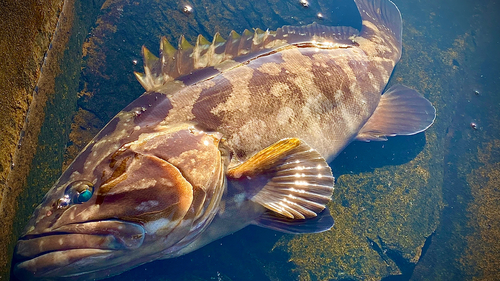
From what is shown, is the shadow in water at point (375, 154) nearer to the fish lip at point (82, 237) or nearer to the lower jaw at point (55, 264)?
the fish lip at point (82, 237)

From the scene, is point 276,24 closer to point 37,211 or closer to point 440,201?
point 440,201

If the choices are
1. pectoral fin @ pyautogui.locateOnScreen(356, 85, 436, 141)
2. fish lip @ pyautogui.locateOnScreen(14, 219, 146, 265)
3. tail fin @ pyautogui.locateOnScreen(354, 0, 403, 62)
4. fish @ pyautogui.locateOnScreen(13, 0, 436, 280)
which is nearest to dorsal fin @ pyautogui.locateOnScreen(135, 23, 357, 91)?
fish @ pyautogui.locateOnScreen(13, 0, 436, 280)

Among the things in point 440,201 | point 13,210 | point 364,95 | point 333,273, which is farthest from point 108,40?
point 440,201

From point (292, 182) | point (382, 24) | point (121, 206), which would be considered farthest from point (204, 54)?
point (382, 24)

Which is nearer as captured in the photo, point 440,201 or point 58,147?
point 58,147

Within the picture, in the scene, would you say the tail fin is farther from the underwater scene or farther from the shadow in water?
the shadow in water

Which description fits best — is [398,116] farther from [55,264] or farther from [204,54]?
[55,264]
